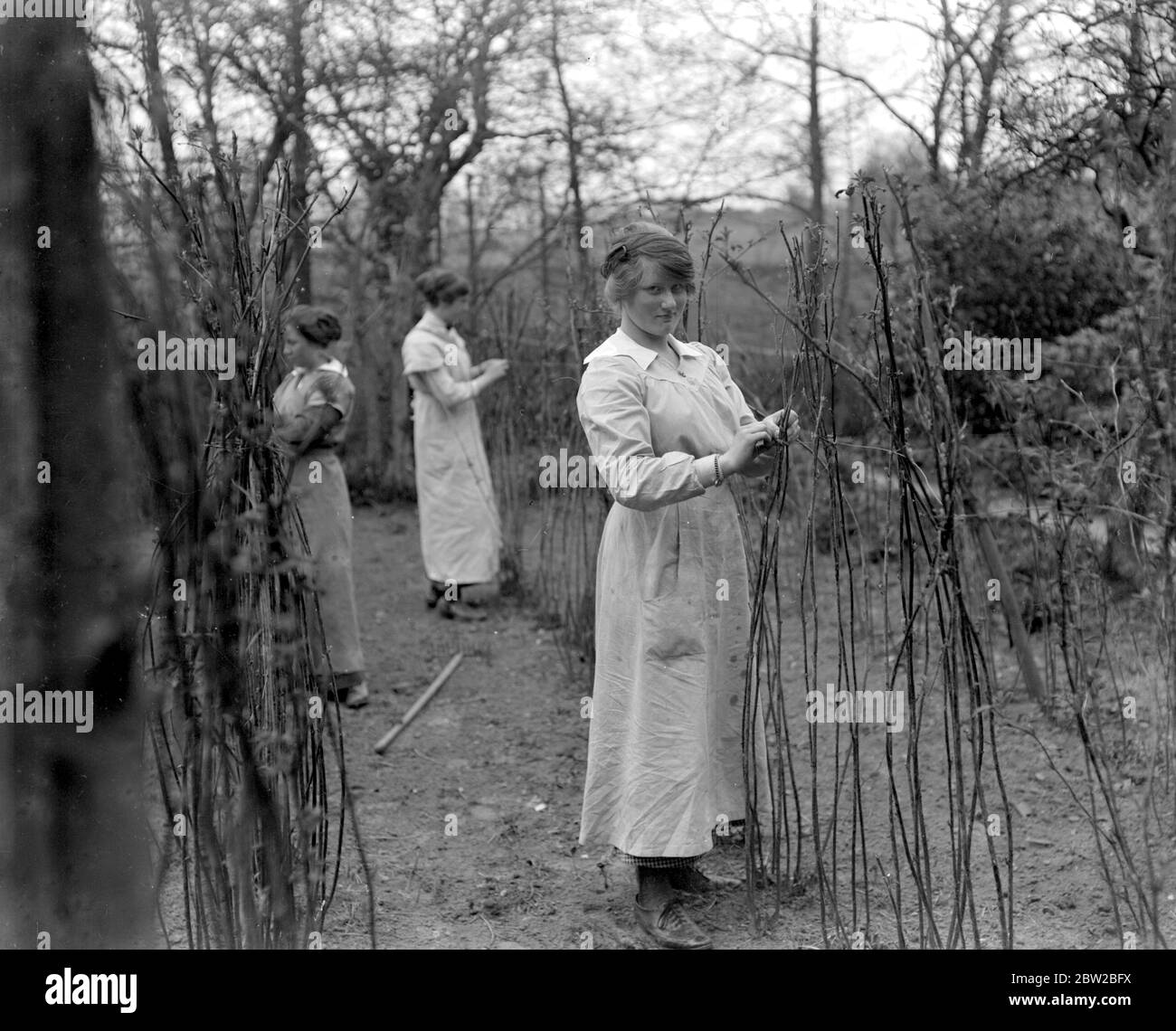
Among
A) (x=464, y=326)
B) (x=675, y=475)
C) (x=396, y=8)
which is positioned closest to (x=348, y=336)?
(x=464, y=326)

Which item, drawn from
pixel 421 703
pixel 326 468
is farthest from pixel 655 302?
pixel 421 703

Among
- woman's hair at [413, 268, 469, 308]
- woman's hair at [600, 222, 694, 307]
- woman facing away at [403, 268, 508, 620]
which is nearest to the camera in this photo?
woman's hair at [600, 222, 694, 307]

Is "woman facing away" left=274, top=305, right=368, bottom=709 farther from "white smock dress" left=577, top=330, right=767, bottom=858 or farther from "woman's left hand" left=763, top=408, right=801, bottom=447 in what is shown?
"woman's left hand" left=763, top=408, right=801, bottom=447

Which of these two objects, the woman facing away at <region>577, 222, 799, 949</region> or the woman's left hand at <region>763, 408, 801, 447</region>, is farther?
the woman facing away at <region>577, 222, 799, 949</region>

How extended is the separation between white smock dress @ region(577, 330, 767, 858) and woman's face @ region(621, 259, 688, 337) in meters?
0.06

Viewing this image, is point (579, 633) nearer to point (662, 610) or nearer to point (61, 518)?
point (662, 610)

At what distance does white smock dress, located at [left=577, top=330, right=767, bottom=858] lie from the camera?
2.89 m

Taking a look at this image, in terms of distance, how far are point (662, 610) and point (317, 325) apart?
2.25 m

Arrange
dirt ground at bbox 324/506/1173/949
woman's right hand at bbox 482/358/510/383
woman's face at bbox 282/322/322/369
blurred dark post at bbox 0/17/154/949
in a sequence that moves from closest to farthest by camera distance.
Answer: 1. blurred dark post at bbox 0/17/154/949
2. dirt ground at bbox 324/506/1173/949
3. woman's face at bbox 282/322/322/369
4. woman's right hand at bbox 482/358/510/383

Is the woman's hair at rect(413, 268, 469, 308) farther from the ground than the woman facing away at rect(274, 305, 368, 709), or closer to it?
farther from the ground

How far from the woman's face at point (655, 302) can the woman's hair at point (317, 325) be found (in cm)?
A: 198

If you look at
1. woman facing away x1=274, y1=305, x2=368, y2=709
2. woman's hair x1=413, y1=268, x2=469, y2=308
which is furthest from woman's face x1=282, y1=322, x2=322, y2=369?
→ woman's hair x1=413, y1=268, x2=469, y2=308
